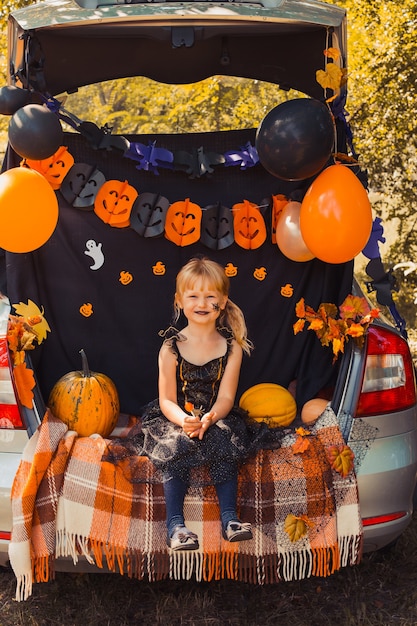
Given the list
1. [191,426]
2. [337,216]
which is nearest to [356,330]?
[337,216]

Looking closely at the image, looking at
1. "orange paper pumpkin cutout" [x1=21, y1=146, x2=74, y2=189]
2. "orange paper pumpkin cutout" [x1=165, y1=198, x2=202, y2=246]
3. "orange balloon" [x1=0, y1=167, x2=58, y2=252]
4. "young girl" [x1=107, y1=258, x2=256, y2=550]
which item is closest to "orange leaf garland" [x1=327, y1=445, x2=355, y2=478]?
"young girl" [x1=107, y1=258, x2=256, y2=550]

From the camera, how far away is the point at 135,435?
3305 millimetres

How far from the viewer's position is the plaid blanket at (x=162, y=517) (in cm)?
279

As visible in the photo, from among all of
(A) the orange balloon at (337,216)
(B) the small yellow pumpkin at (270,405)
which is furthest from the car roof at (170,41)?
(B) the small yellow pumpkin at (270,405)

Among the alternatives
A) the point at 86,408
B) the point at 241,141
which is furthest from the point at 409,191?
the point at 86,408

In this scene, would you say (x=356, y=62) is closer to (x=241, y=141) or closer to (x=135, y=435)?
(x=241, y=141)

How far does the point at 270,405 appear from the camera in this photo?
339cm

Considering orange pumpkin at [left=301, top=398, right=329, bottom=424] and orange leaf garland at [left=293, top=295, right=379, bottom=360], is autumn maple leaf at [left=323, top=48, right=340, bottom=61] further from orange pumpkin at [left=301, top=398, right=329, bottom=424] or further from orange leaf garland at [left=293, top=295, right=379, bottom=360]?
orange pumpkin at [left=301, top=398, right=329, bottom=424]

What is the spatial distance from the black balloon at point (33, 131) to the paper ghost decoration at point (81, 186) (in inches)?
21.5

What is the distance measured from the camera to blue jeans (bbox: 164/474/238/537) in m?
2.80

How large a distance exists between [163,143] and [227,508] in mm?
2070

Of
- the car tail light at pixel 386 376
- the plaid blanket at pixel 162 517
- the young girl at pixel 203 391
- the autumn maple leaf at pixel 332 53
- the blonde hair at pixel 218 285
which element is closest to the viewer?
the plaid blanket at pixel 162 517

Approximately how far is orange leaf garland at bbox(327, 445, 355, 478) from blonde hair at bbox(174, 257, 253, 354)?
0.79 m

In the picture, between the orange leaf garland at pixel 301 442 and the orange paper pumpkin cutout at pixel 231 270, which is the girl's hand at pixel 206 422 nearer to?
the orange leaf garland at pixel 301 442
